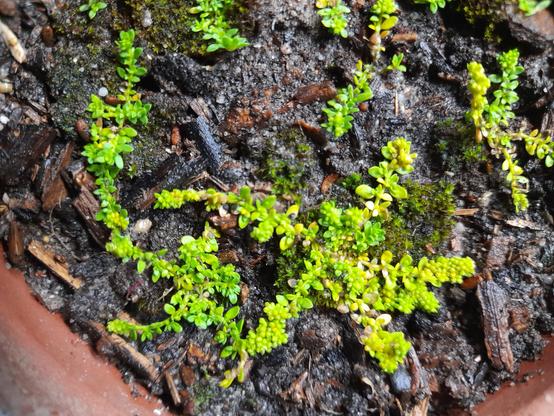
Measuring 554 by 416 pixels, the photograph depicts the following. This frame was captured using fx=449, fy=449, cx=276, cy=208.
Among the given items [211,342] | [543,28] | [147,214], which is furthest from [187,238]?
[543,28]

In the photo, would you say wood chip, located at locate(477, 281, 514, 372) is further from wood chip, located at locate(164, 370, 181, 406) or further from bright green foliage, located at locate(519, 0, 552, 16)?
wood chip, located at locate(164, 370, 181, 406)

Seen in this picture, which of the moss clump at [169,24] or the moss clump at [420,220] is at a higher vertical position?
the moss clump at [169,24]

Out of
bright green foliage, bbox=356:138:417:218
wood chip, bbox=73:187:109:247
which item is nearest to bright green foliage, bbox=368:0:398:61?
bright green foliage, bbox=356:138:417:218

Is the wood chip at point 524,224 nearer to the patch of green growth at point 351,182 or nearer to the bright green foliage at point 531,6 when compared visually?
the patch of green growth at point 351,182

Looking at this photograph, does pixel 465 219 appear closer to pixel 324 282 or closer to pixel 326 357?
pixel 324 282

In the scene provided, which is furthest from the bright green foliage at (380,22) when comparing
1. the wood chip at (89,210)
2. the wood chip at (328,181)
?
the wood chip at (89,210)

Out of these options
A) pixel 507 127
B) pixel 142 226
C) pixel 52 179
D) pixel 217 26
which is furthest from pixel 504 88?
pixel 52 179
